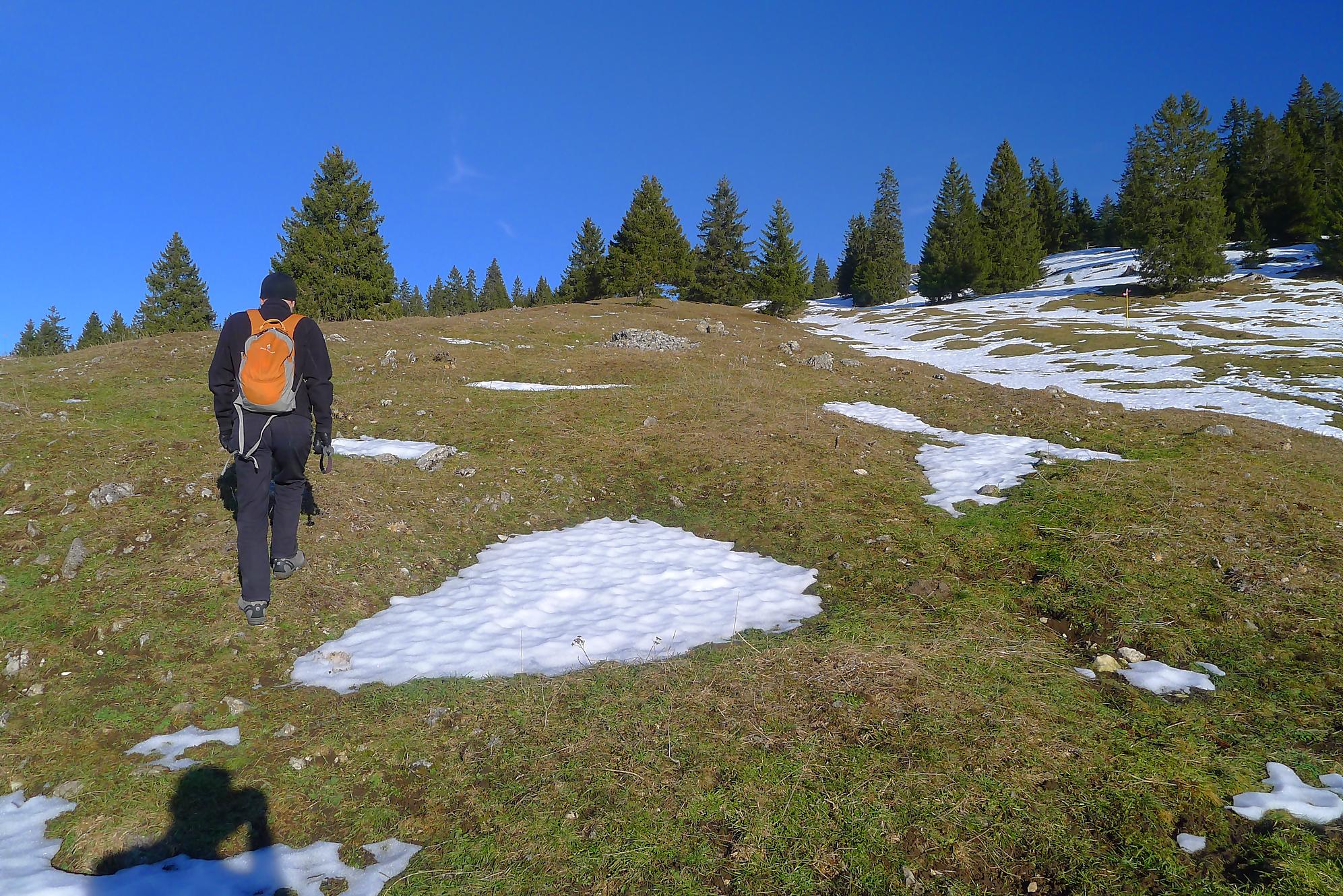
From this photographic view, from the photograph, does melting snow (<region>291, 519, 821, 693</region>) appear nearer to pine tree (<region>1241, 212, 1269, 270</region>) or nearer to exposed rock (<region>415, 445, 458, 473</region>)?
exposed rock (<region>415, 445, 458, 473</region>)

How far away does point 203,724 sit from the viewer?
14.5 feet

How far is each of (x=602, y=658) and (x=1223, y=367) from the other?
90.5 feet

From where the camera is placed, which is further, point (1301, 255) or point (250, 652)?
point (1301, 255)

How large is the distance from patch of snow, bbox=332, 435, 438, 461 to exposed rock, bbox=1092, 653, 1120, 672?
29.8 feet

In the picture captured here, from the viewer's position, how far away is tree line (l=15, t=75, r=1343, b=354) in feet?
128

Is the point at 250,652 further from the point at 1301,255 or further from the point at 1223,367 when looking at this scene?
the point at 1301,255

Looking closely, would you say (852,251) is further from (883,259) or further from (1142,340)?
(1142,340)

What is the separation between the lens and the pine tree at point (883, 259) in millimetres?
79125

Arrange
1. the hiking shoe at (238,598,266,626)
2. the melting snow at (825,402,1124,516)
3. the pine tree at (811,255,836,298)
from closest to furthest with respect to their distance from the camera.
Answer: the hiking shoe at (238,598,266,626) < the melting snow at (825,402,1124,516) < the pine tree at (811,255,836,298)

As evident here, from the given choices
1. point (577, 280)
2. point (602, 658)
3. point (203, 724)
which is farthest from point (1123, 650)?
point (577, 280)

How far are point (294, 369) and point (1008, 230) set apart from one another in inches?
3120

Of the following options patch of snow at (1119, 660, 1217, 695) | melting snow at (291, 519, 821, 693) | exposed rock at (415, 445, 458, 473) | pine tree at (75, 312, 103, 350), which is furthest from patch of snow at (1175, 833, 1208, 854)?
pine tree at (75, 312, 103, 350)

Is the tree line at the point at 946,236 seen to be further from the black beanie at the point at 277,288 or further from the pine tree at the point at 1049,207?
the black beanie at the point at 277,288

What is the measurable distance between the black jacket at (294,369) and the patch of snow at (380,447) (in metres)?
4.00
